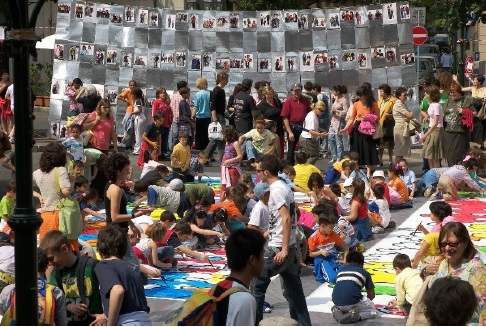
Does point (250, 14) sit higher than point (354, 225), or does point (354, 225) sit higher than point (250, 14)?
point (250, 14)

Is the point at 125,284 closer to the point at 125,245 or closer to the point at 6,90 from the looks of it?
the point at 125,245

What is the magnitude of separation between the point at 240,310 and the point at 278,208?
4.14 metres

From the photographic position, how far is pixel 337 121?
22.2m

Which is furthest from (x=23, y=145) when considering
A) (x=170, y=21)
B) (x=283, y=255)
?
(x=170, y=21)

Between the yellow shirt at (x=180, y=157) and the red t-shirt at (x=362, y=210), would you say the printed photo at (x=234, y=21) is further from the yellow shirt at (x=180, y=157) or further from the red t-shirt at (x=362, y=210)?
the red t-shirt at (x=362, y=210)

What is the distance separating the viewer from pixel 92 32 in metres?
25.3

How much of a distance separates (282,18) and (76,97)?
15.8ft

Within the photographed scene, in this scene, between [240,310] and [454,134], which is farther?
[454,134]

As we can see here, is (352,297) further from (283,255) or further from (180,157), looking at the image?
(180,157)

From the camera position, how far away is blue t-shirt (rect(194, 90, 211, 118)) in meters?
23.0

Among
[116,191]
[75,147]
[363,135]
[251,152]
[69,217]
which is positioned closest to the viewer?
[116,191]

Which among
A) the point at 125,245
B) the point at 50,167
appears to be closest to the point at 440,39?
the point at 50,167

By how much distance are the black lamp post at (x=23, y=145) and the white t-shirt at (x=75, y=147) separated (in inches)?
415

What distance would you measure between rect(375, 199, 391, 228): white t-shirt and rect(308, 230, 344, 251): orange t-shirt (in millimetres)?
2911
